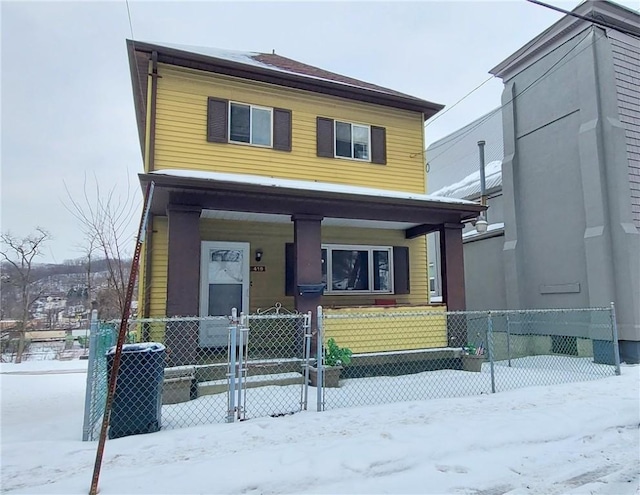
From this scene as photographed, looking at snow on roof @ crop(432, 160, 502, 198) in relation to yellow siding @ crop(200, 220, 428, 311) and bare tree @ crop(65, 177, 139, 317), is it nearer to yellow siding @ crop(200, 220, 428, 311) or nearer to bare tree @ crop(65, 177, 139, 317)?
yellow siding @ crop(200, 220, 428, 311)

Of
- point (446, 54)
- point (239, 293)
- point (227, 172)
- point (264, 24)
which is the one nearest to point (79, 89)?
point (264, 24)

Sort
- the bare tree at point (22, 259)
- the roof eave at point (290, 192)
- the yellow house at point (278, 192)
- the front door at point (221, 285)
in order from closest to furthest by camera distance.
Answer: the roof eave at point (290, 192) < the yellow house at point (278, 192) < the front door at point (221, 285) < the bare tree at point (22, 259)

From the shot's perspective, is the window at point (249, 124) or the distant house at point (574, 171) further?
the distant house at point (574, 171)

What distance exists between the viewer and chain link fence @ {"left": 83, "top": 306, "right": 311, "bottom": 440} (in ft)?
14.5

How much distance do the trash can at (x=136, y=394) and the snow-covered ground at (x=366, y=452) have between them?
183 mm

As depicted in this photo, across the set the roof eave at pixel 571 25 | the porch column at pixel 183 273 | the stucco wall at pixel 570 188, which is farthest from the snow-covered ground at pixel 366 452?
the roof eave at pixel 571 25

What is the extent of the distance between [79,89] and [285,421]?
11965mm

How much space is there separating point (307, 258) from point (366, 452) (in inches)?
162

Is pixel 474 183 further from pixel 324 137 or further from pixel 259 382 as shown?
pixel 259 382

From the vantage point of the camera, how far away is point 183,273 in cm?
670

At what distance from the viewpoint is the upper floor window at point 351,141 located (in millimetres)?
9586

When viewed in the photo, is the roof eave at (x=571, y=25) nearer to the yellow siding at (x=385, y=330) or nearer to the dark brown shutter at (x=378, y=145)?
the dark brown shutter at (x=378, y=145)

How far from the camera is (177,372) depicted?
231 inches

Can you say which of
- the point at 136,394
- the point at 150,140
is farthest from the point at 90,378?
the point at 150,140
